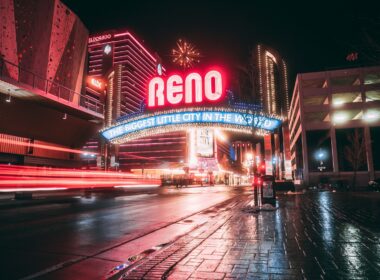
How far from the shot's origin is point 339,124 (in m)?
51.4

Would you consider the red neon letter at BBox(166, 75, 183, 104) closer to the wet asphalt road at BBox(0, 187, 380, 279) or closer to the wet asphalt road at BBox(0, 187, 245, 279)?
the wet asphalt road at BBox(0, 187, 245, 279)

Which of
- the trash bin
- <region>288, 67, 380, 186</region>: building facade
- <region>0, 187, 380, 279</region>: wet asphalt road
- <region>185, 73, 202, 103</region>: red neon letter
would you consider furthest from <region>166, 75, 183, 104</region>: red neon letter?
<region>288, 67, 380, 186</region>: building facade

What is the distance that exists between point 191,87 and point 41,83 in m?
11.9

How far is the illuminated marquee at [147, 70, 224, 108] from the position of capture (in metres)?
24.5

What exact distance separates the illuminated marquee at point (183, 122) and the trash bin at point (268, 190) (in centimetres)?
754

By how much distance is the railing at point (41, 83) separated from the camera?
19500mm

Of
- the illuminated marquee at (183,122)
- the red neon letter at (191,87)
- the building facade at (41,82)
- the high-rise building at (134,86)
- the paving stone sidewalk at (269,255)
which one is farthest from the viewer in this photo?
the high-rise building at (134,86)

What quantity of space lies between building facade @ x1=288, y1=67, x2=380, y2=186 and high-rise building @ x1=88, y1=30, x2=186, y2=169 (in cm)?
3208

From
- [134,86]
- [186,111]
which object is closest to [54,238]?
[186,111]

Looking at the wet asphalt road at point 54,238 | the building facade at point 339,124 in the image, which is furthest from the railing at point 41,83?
the building facade at point 339,124

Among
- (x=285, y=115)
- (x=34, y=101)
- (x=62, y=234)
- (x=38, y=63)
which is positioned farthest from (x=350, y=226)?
(x=38, y=63)

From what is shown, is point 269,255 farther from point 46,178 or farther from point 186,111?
point 186,111

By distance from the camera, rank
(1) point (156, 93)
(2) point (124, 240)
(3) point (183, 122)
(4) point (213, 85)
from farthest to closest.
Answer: (1) point (156, 93) → (4) point (213, 85) → (3) point (183, 122) → (2) point (124, 240)

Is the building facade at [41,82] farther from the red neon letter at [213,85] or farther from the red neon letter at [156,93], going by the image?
the red neon letter at [213,85]
